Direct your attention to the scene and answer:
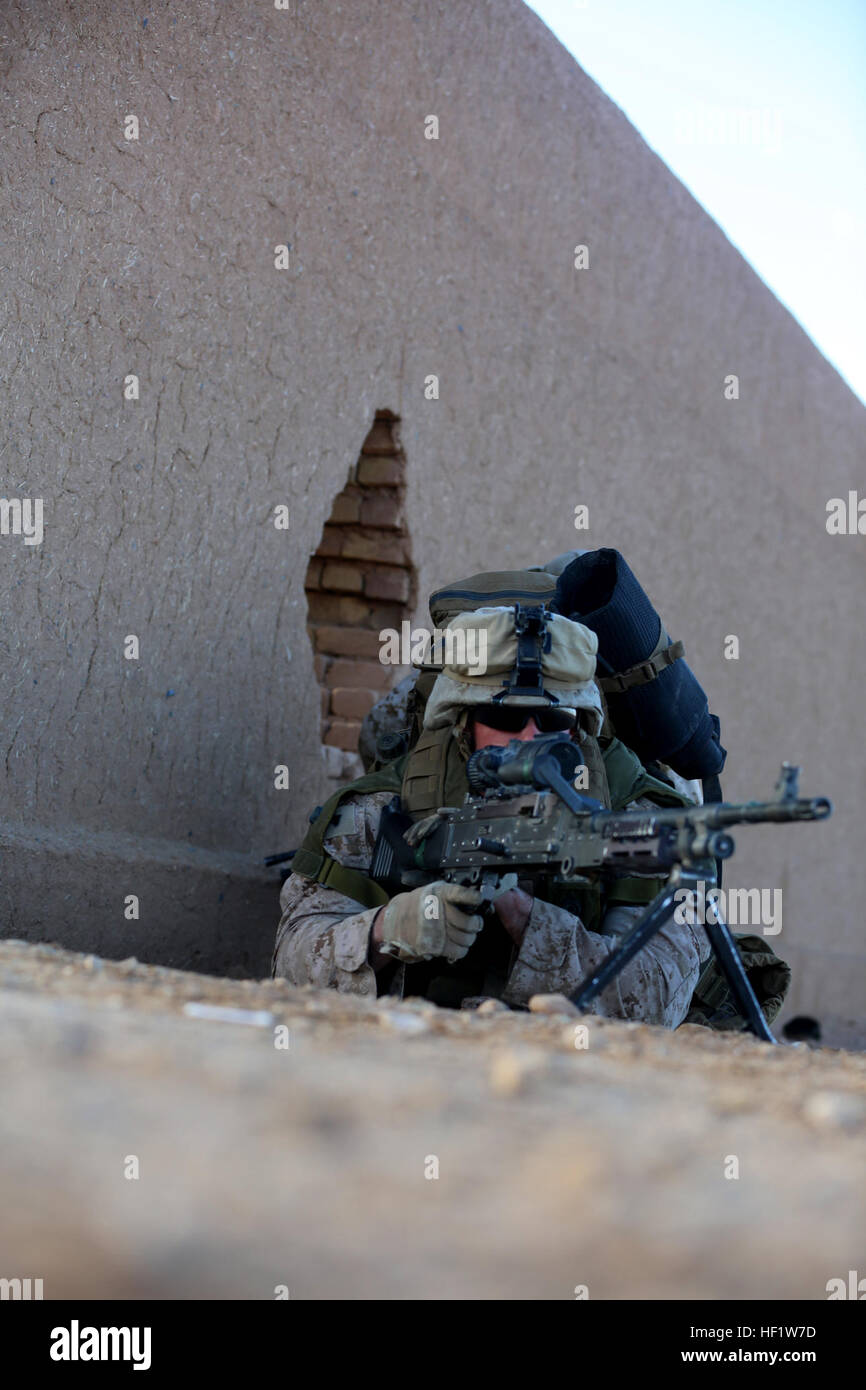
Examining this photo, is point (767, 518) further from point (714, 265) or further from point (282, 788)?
point (282, 788)

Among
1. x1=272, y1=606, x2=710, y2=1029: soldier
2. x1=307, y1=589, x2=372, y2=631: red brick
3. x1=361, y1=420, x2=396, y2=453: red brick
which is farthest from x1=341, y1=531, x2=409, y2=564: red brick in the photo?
x1=272, y1=606, x2=710, y2=1029: soldier

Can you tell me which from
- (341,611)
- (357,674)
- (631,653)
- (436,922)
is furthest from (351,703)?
(436,922)

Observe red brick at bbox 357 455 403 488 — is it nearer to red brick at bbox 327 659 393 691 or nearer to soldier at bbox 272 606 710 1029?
red brick at bbox 327 659 393 691

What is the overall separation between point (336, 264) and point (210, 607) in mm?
1012

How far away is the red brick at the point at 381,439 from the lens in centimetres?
363

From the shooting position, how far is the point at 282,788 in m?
3.24

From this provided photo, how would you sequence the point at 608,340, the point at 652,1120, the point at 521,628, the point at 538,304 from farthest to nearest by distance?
the point at 608,340 → the point at 538,304 → the point at 521,628 → the point at 652,1120

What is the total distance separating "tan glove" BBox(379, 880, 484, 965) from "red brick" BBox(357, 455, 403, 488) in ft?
5.56

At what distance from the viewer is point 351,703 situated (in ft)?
11.9

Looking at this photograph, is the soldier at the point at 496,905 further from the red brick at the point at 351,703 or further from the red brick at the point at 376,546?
the red brick at the point at 376,546

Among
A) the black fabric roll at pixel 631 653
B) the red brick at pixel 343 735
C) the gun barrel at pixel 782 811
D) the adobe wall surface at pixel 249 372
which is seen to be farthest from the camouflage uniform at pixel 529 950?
the red brick at pixel 343 735

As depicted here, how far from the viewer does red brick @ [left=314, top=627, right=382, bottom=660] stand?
3.68 metres
